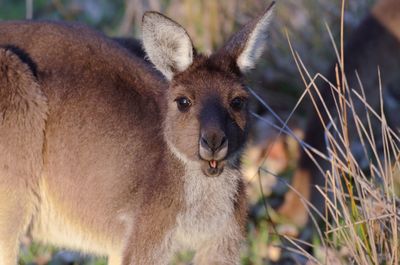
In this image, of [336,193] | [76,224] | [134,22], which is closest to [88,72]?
[76,224]

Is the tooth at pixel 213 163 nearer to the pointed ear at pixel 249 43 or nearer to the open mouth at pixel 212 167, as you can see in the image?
the open mouth at pixel 212 167

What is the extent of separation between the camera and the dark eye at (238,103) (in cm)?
439

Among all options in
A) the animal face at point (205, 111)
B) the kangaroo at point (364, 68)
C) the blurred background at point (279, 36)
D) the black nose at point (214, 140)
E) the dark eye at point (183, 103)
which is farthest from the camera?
the blurred background at point (279, 36)

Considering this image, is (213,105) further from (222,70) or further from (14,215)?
(14,215)

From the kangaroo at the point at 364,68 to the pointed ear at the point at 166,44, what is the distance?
1756 millimetres

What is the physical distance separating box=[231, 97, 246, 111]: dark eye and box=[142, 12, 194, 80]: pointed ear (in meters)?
0.28

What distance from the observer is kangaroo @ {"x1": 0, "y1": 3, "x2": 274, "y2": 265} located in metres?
4.41

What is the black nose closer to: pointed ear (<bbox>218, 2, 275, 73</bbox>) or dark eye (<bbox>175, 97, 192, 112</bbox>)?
dark eye (<bbox>175, 97, 192, 112</bbox>)

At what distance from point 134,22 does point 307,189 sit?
3.03m

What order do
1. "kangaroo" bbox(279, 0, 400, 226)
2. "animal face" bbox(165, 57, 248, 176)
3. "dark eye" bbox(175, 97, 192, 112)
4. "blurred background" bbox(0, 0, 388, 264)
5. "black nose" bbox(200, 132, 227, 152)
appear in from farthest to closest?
"blurred background" bbox(0, 0, 388, 264) < "kangaroo" bbox(279, 0, 400, 226) < "dark eye" bbox(175, 97, 192, 112) < "animal face" bbox(165, 57, 248, 176) < "black nose" bbox(200, 132, 227, 152)

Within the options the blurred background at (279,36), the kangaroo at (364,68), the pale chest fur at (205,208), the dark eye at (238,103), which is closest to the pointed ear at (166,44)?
the dark eye at (238,103)

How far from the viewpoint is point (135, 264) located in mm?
4453

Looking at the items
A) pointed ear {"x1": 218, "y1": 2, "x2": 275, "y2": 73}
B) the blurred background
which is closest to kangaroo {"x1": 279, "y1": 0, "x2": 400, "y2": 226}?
the blurred background

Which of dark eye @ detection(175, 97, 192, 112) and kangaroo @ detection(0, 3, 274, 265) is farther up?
dark eye @ detection(175, 97, 192, 112)
